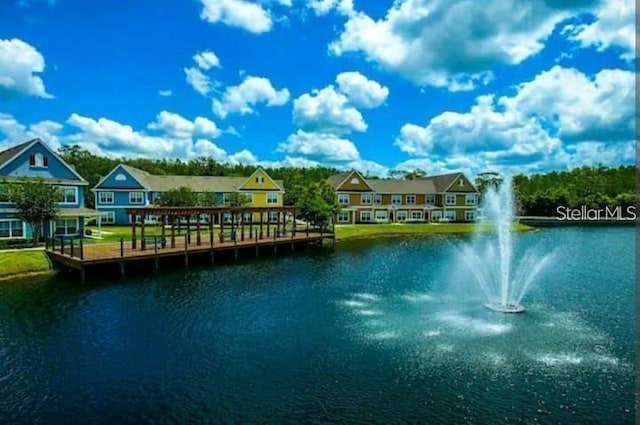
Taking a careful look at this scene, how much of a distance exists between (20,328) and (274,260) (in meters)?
19.3

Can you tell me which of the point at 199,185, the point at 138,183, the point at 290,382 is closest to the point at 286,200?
the point at 199,185

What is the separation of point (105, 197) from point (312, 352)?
44.5 m

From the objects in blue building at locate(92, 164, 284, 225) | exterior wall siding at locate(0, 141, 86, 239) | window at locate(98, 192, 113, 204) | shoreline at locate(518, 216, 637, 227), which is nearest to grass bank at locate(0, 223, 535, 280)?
exterior wall siding at locate(0, 141, 86, 239)

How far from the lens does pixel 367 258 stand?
34.8 meters

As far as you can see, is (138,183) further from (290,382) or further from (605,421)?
(605,421)

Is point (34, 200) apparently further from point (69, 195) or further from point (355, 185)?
point (355, 185)

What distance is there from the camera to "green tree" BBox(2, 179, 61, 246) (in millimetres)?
30859

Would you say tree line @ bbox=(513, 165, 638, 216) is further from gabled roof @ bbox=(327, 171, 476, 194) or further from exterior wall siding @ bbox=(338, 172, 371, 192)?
exterior wall siding @ bbox=(338, 172, 371, 192)

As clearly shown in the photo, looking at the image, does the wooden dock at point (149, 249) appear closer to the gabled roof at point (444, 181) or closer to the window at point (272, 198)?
the window at point (272, 198)

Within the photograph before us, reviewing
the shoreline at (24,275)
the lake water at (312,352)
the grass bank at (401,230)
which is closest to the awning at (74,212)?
the shoreline at (24,275)

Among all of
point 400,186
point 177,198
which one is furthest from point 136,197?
point 400,186

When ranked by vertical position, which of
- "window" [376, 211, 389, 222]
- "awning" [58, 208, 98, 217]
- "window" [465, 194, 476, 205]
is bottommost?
"window" [376, 211, 389, 222]

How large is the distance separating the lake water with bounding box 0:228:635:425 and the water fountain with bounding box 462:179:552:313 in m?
0.87

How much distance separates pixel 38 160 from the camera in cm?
3562
